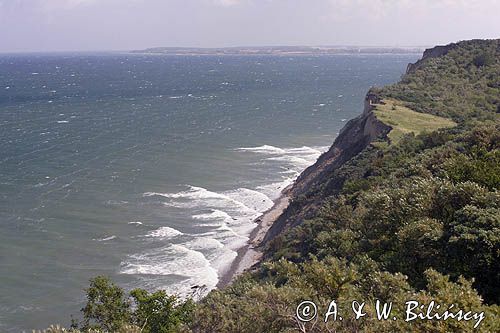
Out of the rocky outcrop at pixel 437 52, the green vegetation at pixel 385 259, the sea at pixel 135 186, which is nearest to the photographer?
the green vegetation at pixel 385 259

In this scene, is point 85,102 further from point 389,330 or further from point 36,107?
point 389,330

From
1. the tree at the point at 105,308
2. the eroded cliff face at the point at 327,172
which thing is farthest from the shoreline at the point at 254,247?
the tree at the point at 105,308

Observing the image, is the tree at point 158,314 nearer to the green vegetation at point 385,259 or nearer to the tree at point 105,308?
the green vegetation at point 385,259

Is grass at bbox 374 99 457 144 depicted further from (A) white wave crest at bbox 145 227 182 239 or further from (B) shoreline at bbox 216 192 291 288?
(A) white wave crest at bbox 145 227 182 239

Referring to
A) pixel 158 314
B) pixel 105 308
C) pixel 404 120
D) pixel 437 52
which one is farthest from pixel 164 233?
pixel 437 52

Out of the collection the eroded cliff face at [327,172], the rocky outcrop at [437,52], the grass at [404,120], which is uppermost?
the rocky outcrop at [437,52]

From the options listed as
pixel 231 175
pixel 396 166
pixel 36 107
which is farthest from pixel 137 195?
pixel 36 107

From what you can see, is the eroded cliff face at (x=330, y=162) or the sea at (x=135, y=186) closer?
the sea at (x=135, y=186)

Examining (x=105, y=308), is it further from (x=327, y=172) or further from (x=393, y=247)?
(x=327, y=172)

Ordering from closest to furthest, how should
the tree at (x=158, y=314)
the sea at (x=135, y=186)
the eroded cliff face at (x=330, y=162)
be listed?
1. the tree at (x=158, y=314)
2. the sea at (x=135, y=186)
3. the eroded cliff face at (x=330, y=162)
